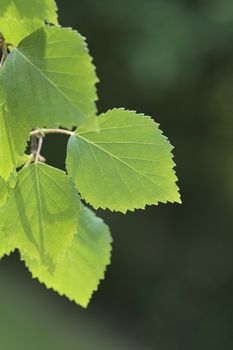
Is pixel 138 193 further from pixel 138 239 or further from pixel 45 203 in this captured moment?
pixel 138 239

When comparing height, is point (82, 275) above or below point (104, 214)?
below

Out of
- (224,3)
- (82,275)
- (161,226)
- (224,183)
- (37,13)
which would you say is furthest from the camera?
(161,226)

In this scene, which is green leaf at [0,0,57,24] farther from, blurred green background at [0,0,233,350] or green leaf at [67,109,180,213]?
blurred green background at [0,0,233,350]

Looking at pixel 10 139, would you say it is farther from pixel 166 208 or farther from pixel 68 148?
pixel 166 208

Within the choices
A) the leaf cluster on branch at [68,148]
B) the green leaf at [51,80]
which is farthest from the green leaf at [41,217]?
the green leaf at [51,80]

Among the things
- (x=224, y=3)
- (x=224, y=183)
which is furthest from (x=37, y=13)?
(x=224, y=183)

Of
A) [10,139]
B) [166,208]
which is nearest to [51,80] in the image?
[10,139]
